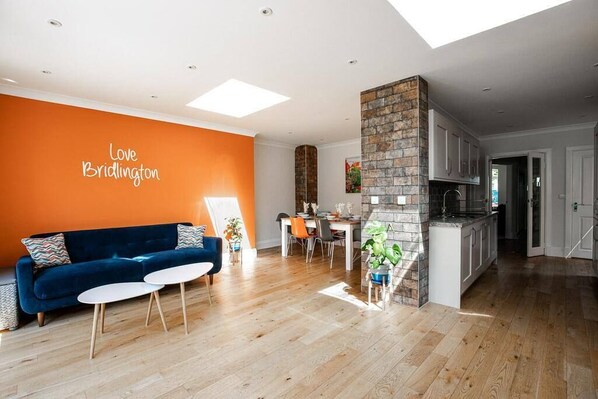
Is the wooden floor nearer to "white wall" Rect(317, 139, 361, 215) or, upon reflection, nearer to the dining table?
the dining table

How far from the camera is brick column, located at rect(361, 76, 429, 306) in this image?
3154 millimetres

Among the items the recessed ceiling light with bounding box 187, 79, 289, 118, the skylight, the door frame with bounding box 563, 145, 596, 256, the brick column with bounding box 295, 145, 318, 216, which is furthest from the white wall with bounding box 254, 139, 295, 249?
the door frame with bounding box 563, 145, 596, 256

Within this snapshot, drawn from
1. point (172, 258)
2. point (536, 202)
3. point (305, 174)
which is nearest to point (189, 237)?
point (172, 258)

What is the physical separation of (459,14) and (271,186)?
540 cm

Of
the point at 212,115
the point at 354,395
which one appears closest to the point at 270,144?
the point at 212,115

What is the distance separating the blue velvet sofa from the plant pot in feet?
7.44

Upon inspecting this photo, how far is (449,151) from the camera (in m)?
3.89

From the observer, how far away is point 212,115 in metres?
4.66

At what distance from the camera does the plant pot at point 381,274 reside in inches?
121

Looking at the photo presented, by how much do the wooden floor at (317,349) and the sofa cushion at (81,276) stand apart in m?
0.34

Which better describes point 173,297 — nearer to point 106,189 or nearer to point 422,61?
point 106,189

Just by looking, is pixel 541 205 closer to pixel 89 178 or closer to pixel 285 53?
pixel 285 53

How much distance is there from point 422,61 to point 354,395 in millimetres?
3004

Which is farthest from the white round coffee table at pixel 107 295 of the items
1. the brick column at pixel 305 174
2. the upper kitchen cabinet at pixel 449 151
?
the brick column at pixel 305 174
